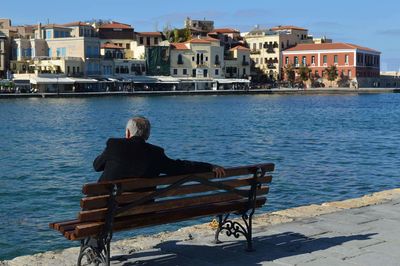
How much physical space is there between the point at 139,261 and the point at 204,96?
3682 inches

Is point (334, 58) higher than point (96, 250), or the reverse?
point (334, 58)

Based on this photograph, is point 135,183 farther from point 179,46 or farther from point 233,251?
point 179,46

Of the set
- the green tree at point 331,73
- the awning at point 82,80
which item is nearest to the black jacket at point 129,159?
the awning at point 82,80

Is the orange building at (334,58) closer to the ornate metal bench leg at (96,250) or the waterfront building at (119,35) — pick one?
the waterfront building at (119,35)

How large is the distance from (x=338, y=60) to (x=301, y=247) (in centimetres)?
10077

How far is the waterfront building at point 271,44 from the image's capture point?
362 feet

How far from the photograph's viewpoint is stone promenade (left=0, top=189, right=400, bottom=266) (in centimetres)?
568

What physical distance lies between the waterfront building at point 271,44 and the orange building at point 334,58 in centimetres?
169

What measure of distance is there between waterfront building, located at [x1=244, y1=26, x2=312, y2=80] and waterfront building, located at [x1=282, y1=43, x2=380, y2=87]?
1714 mm

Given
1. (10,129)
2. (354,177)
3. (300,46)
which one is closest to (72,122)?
(10,129)

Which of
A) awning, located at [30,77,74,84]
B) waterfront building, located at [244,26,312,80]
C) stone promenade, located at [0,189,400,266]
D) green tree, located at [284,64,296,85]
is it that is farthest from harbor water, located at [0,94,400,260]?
waterfront building, located at [244,26,312,80]

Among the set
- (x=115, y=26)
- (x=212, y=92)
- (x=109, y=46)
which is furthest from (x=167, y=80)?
(x=115, y=26)

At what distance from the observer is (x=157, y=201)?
5.70 metres

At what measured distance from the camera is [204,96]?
98938 mm
